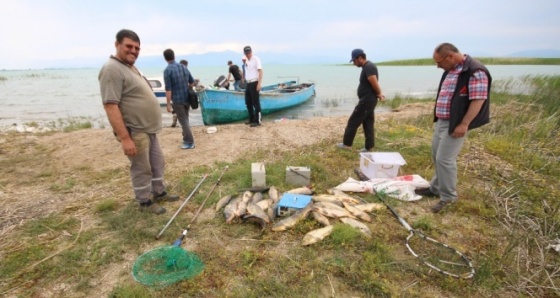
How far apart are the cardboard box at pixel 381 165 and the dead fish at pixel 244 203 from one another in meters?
2.05

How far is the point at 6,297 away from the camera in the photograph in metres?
2.40

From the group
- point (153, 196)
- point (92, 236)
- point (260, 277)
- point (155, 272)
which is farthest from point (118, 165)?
point (260, 277)

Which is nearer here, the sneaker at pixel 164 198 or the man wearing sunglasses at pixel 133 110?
the man wearing sunglasses at pixel 133 110

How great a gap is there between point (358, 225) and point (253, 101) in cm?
540

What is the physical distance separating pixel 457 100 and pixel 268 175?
9.70ft

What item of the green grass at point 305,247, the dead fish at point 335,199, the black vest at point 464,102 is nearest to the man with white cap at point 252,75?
the green grass at point 305,247

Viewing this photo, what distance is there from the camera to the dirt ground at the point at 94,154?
396 centimetres

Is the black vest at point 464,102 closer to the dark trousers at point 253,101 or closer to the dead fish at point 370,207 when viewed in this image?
the dead fish at point 370,207

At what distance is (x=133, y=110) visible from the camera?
124 inches

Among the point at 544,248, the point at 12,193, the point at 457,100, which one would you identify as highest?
the point at 457,100

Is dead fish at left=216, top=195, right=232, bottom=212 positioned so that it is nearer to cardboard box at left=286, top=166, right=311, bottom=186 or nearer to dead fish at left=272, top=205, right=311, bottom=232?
dead fish at left=272, top=205, right=311, bottom=232

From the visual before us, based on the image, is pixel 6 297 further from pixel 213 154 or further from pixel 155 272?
pixel 213 154

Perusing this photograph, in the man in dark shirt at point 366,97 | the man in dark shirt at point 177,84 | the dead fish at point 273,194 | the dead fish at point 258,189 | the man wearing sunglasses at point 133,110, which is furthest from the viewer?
the man in dark shirt at point 177,84

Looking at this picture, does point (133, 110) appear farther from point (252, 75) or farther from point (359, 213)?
point (252, 75)
